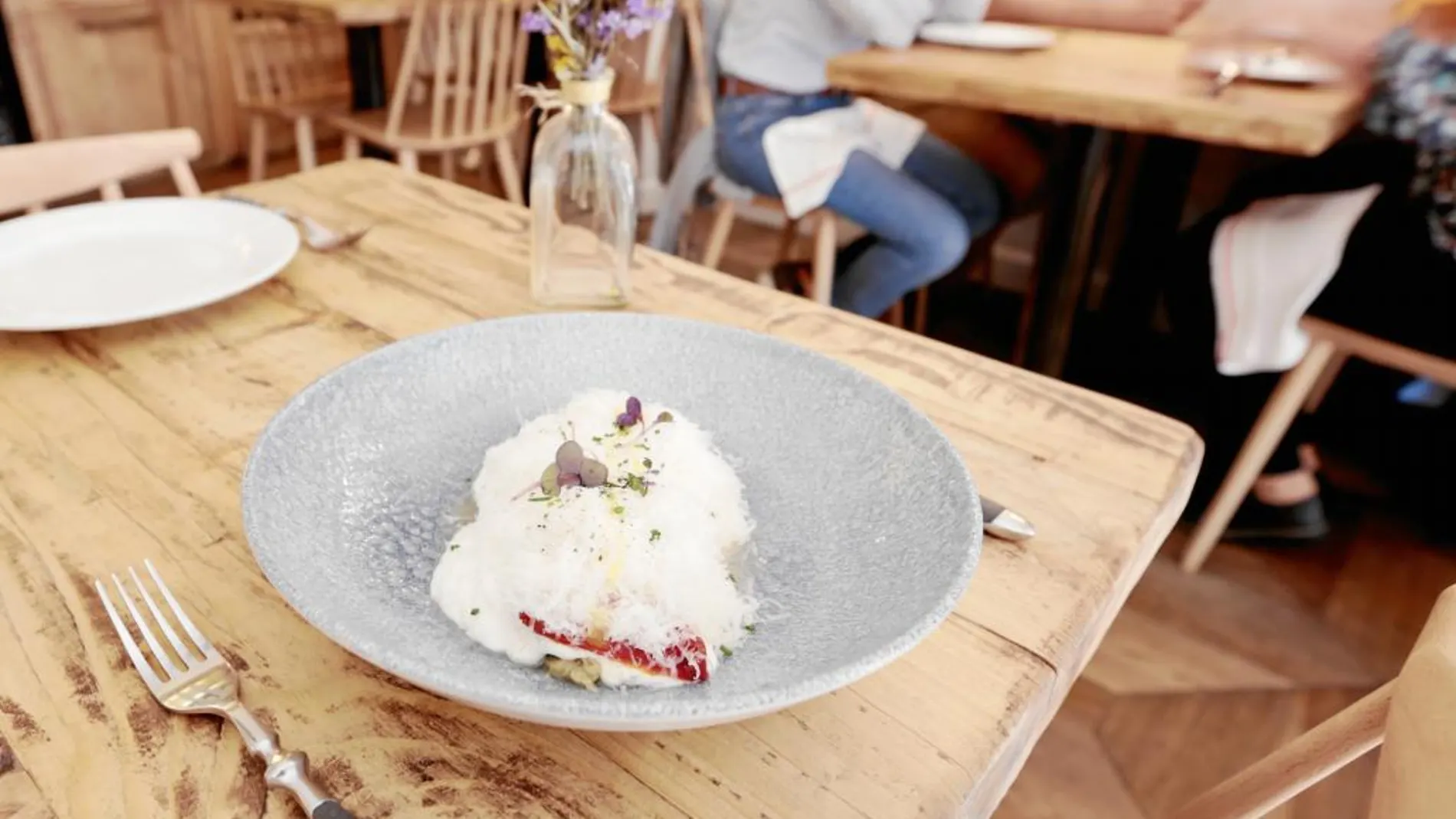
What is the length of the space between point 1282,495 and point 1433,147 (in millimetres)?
653

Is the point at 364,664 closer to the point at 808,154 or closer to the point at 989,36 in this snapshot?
the point at 808,154

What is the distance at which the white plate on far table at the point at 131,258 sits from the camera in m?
0.77

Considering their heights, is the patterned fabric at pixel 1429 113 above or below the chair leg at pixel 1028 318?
above

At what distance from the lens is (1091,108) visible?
1417 mm

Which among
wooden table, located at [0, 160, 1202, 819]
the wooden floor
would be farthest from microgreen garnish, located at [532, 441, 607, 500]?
the wooden floor

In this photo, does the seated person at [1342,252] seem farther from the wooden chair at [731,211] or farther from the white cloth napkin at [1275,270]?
the wooden chair at [731,211]

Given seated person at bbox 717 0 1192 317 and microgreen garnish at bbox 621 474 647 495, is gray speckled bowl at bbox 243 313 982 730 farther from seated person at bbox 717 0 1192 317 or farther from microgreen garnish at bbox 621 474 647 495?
seated person at bbox 717 0 1192 317

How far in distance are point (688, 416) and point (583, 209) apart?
27cm

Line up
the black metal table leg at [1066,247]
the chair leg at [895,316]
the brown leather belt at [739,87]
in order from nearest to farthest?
the black metal table leg at [1066,247] → the brown leather belt at [739,87] → the chair leg at [895,316]

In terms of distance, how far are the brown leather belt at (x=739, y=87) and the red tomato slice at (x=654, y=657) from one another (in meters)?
1.67

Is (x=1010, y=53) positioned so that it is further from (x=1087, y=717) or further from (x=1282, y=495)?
(x=1087, y=717)

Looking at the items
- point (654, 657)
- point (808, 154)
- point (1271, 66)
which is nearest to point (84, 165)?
point (654, 657)

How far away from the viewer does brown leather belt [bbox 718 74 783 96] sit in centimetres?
195

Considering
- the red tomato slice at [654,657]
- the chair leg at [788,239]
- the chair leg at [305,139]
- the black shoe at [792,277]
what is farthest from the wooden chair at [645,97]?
the red tomato slice at [654,657]
